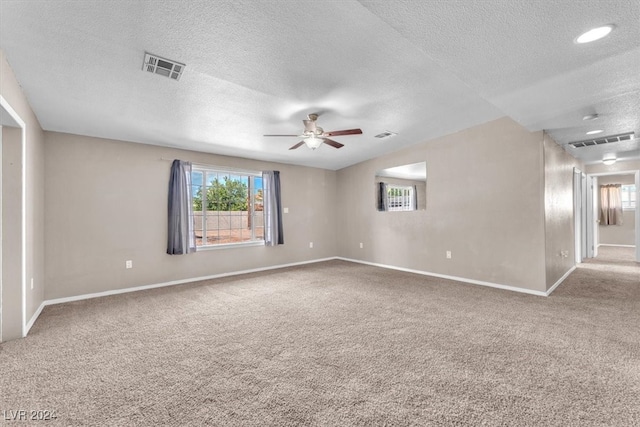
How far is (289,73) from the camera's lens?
2.57m

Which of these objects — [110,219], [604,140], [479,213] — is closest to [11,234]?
[110,219]

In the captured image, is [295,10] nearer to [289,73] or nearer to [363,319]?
[289,73]

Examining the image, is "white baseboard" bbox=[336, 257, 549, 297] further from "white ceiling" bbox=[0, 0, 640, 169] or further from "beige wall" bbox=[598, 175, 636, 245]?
"beige wall" bbox=[598, 175, 636, 245]

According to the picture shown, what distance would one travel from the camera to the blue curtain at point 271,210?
5.92 metres

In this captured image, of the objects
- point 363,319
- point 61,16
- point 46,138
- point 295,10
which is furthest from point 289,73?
point 46,138

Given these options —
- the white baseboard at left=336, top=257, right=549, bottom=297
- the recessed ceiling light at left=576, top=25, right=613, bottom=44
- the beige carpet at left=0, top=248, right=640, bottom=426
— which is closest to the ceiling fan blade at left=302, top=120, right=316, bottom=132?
the beige carpet at left=0, top=248, right=640, bottom=426

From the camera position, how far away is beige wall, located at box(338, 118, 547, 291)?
3967 mm

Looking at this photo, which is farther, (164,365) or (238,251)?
(238,251)

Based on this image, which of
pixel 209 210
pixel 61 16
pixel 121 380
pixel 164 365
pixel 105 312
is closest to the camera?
pixel 61 16

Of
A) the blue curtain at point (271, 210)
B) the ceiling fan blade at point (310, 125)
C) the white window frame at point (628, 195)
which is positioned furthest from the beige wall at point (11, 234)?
the white window frame at point (628, 195)

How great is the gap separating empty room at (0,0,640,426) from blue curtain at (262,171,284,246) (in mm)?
67

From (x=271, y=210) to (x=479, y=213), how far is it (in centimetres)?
Result: 392

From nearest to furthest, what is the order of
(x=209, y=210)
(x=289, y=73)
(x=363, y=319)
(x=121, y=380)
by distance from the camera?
1. (x=121, y=380)
2. (x=289, y=73)
3. (x=363, y=319)
4. (x=209, y=210)

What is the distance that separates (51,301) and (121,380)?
2.90 m
